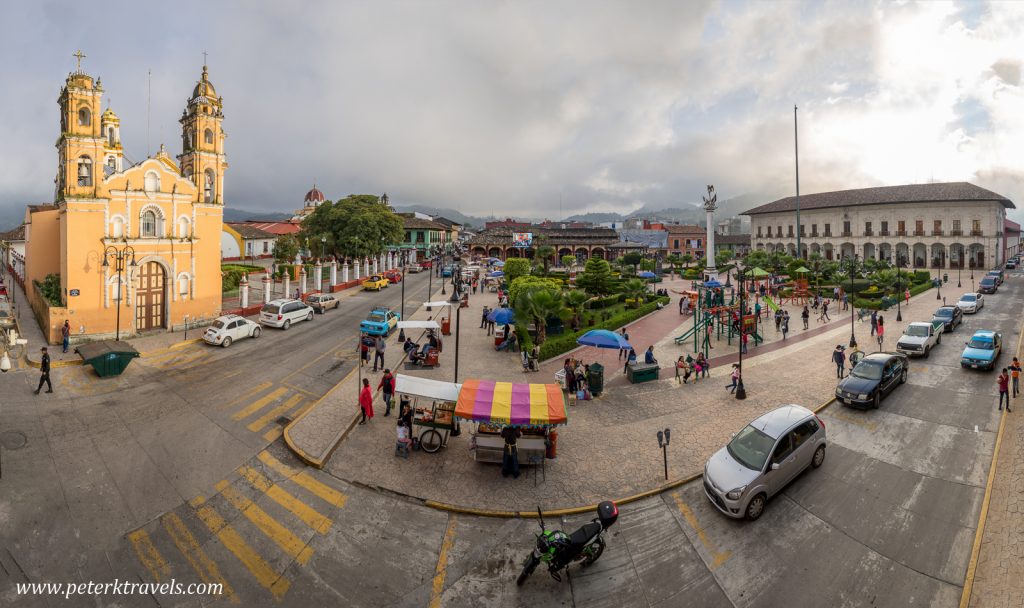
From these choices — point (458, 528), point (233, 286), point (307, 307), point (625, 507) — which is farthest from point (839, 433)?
point (233, 286)

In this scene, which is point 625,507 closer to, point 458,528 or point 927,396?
point 458,528

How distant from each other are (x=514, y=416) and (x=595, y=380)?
665 cm

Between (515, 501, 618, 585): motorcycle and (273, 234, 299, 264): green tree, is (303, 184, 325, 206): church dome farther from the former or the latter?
(515, 501, 618, 585): motorcycle

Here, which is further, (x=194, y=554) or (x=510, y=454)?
(x=510, y=454)

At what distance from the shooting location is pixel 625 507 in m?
10.5

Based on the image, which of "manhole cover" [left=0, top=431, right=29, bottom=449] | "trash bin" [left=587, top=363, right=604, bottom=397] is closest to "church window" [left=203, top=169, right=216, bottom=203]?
"manhole cover" [left=0, top=431, right=29, bottom=449]

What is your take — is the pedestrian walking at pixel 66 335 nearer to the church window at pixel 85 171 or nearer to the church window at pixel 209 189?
the church window at pixel 85 171

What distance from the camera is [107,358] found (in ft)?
63.1

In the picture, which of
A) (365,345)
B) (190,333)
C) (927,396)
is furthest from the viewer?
(190,333)

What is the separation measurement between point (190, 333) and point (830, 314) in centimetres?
4297

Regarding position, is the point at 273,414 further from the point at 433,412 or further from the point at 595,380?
the point at 595,380

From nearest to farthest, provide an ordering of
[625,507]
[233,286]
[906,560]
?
[906,560]
[625,507]
[233,286]

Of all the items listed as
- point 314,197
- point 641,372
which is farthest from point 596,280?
point 314,197

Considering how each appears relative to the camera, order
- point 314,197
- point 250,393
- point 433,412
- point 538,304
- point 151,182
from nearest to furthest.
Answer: point 433,412
point 250,393
point 538,304
point 151,182
point 314,197
